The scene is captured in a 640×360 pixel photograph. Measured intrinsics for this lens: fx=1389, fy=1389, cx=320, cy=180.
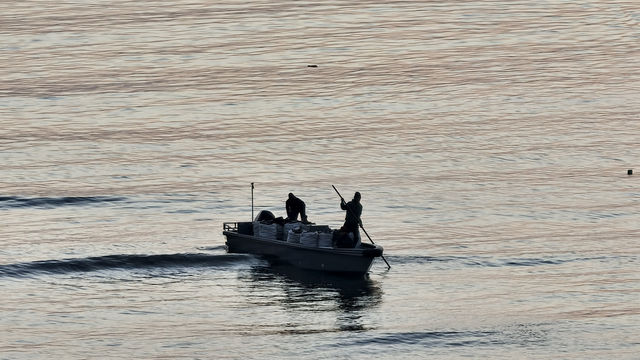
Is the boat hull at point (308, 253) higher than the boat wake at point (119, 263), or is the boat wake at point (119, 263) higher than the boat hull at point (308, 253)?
the boat hull at point (308, 253)

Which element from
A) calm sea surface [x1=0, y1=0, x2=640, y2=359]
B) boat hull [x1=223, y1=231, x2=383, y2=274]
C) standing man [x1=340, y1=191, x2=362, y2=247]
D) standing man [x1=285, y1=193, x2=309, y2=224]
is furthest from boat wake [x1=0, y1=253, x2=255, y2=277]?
standing man [x1=340, y1=191, x2=362, y2=247]

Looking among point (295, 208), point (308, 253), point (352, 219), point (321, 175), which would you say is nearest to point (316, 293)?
point (308, 253)

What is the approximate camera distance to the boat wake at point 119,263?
156 feet

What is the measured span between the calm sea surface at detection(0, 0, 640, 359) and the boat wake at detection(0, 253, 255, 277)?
4.1 inches

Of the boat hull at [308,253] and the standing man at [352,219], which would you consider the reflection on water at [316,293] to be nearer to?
the boat hull at [308,253]

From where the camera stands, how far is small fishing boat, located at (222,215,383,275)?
151 feet

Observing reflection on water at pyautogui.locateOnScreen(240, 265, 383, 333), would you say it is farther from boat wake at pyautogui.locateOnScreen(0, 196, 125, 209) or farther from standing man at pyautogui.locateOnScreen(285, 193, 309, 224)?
boat wake at pyautogui.locateOnScreen(0, 196, 125, 209)

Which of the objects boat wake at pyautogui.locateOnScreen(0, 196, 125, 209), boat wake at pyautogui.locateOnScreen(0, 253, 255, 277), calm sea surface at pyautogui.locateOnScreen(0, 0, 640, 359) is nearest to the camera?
calm sea surface at pyautogui.locateOnScreen(0, 0, 640, 359)

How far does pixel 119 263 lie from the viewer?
48125 millimetres

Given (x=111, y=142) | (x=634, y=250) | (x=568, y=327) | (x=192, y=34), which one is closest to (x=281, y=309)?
(x=568, y=327)

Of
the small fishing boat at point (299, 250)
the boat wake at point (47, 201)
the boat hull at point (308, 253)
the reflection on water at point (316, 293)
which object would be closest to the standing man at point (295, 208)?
the small fishing boat at point (299, 250)

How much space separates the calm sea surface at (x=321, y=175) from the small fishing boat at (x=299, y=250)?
55 cm

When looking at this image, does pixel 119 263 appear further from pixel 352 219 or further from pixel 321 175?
pixel 321 175

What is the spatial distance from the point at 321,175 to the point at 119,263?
1471 centimetres
